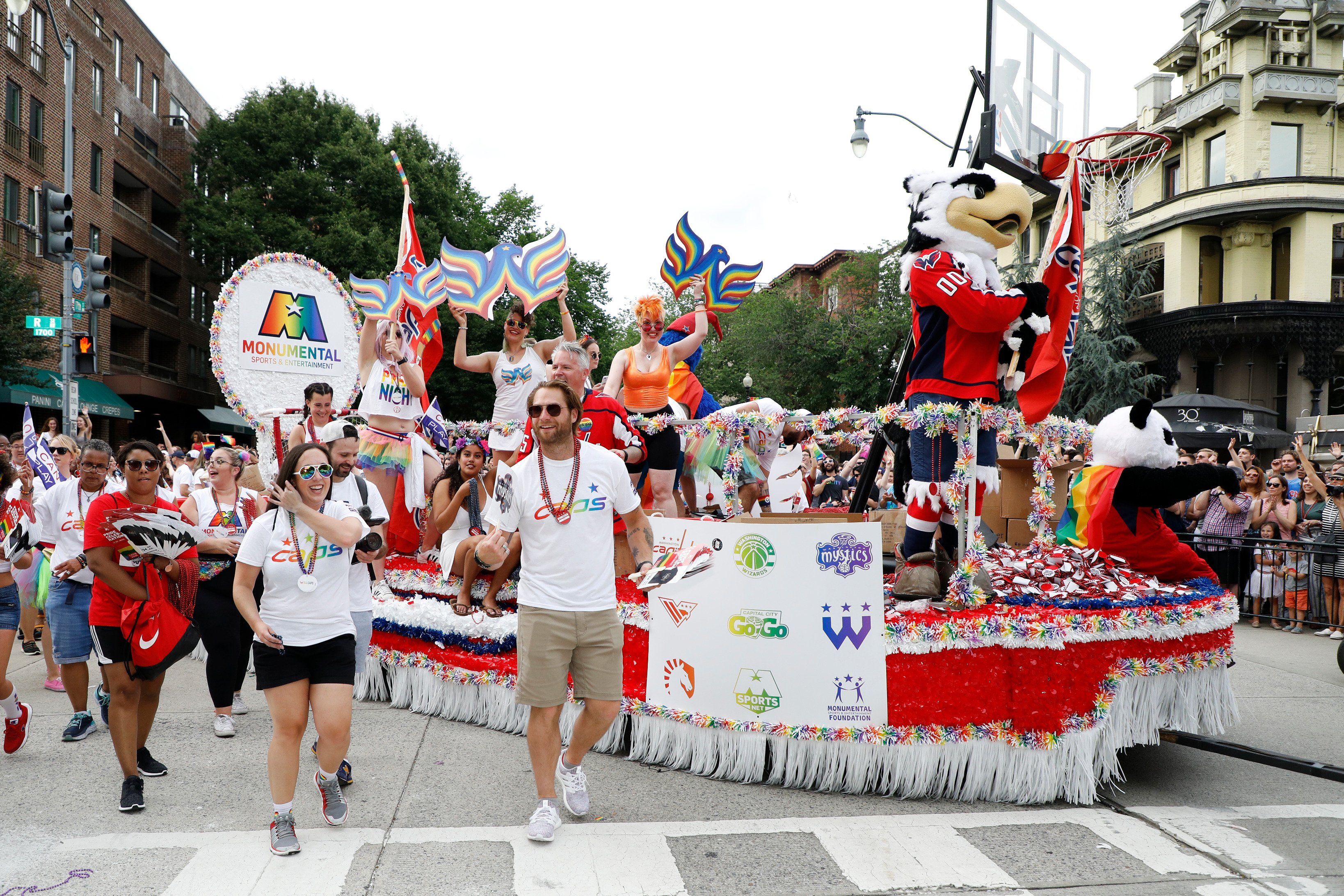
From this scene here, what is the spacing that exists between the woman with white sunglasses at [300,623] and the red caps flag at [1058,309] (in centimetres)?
365

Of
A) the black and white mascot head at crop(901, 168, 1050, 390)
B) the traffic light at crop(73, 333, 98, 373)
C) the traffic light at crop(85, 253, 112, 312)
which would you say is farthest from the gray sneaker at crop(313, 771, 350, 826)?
the traffic light at crop(73, 333, 98, 373)

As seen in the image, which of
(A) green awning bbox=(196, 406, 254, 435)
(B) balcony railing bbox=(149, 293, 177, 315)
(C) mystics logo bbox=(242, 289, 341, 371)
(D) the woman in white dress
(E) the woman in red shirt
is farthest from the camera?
(A) green awning bbox=(196, 406, 254, 435)

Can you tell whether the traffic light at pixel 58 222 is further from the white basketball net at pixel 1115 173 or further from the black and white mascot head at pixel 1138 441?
the black and white mascot head at pixel 1138 441

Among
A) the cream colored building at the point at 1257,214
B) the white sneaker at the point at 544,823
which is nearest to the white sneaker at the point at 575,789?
the white sneaker at the point at 544,823

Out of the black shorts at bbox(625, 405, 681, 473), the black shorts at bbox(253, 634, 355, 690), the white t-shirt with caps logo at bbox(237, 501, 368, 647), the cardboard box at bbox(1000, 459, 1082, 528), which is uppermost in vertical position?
the black shorts at bbox(625, 405, 681, 473)

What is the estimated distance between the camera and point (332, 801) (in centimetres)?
394

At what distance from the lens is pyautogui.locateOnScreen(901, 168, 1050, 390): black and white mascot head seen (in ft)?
16.9

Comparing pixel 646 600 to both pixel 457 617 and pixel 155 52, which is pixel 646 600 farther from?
pixel 155 52

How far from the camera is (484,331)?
26344 mm

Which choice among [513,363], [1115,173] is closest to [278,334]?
[513,363]

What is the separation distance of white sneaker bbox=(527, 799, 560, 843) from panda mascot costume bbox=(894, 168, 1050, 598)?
6.90 feet

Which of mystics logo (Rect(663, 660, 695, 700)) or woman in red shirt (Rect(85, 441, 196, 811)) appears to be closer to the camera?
woman in red shirt (Rect(85, 441, 196, 811))

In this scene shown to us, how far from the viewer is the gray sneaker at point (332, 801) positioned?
391 centimetres

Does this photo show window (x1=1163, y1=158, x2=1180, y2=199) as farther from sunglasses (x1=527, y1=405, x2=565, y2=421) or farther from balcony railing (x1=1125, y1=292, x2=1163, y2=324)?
sunglasses (x1=527, y1=405, x2=565, y2=421)
